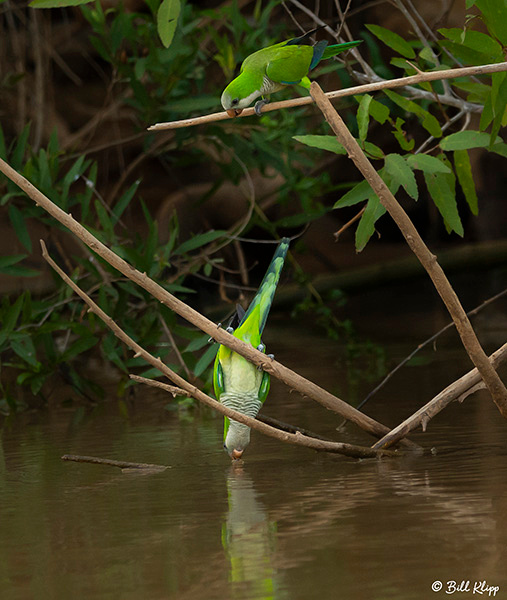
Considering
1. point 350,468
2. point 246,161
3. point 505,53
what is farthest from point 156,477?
point 246,161

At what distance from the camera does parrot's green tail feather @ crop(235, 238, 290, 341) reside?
165cm

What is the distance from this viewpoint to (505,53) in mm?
1553

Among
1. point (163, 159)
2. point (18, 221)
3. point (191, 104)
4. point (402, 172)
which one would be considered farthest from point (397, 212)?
point (163, 159)

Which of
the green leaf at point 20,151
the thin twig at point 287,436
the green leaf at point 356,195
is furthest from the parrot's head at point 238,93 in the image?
the green leaf at point 20,151

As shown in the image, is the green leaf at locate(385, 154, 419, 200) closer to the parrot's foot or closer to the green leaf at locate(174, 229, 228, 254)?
the parrot's foot

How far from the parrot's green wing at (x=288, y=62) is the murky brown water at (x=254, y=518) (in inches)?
26.0

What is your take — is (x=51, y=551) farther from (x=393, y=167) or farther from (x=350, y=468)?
(x=393, y=167)

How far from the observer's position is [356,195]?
1698 mm

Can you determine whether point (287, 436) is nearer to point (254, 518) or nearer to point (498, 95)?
point (254, 518)

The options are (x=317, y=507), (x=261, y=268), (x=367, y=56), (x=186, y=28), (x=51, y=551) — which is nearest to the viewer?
(x=51, y=551)

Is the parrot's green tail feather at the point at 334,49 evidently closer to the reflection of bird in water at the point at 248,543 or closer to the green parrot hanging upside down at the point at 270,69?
the green parrot hanging upside down at the point at 270,69

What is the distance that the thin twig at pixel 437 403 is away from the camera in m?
1.63

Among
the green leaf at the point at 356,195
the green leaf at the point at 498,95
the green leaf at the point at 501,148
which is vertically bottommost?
the green leaf at the point at 356,195

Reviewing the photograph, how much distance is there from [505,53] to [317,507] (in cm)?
78
